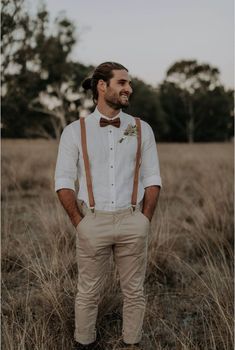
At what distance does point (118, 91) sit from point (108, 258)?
3.32 feet

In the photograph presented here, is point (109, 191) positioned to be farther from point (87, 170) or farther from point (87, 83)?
point (87, 83)

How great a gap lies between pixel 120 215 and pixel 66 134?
1.89 feet

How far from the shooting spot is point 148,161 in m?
2.78

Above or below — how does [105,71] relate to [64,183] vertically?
above

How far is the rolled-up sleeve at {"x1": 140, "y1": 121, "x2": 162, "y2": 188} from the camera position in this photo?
9.05 ft

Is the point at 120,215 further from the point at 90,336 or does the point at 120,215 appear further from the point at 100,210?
the point at 90,336

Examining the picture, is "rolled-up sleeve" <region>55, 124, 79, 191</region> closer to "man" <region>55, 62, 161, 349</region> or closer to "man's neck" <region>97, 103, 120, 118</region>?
"man" <region>55, 62, 161, 349</region>

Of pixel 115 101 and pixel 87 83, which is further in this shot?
pixel 87 83

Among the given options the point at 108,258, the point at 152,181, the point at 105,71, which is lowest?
the point at 108,258

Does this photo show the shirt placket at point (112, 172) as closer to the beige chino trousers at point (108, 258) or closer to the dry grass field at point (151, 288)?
the beige chino trousers at point (108, 258)

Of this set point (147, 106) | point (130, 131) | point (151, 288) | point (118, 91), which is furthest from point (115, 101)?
point (147, 106)

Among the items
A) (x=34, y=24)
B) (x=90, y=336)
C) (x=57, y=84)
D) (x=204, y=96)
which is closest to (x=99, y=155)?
(x=90, y=336)

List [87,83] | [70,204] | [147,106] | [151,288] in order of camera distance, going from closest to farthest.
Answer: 1. [70,204]
2. [87,83]
3. [151,288]
4. [147,106]

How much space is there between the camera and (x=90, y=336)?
2.79 m
